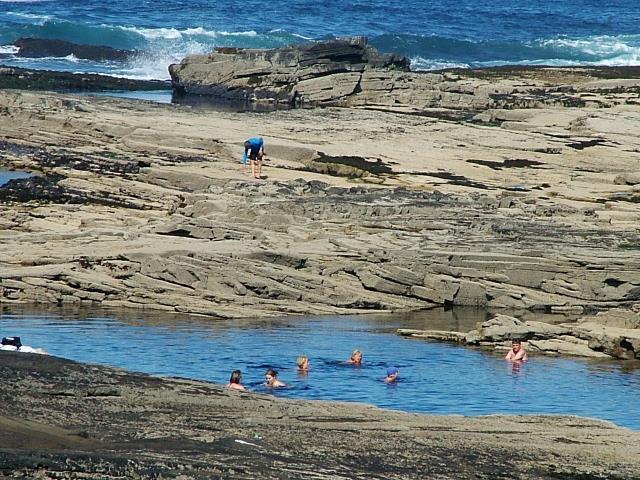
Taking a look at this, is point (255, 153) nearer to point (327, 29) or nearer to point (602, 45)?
point (327, 29)

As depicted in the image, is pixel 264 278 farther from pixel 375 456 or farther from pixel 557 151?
pixel 557 151

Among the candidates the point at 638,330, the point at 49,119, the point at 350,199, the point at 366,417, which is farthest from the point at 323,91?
the point at 366,417

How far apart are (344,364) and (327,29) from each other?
212 feet

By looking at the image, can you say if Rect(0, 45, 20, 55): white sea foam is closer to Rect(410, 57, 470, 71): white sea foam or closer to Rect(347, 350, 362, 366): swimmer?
Rect(410, 57, 470, 71): white sea foam

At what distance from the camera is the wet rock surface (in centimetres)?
1247

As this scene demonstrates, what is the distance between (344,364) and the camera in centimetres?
2153

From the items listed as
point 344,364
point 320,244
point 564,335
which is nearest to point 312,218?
point 320,244

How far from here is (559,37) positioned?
85.9 m

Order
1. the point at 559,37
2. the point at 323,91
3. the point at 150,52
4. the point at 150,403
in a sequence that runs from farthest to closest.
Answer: the point at 559,37 < the point at 150,52 < the point at 323,91 < the point at 150,403

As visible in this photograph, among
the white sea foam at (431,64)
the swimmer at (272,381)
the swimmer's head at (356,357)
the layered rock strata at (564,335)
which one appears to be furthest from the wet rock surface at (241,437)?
the white sea foam at (431,64)

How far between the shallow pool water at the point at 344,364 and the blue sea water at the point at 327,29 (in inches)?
1594

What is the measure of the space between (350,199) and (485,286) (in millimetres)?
5597

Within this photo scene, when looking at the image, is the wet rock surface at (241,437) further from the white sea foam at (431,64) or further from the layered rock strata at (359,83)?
the white sea foam at (431,64)

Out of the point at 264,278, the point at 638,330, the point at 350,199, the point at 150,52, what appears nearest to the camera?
the point at 638,330
